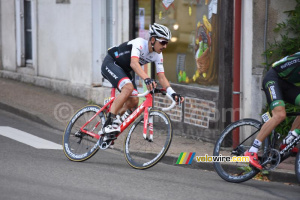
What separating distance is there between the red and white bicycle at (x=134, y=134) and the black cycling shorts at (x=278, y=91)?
1.19m

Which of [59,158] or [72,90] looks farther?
[72,90]

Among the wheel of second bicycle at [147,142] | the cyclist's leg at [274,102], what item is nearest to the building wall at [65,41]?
the wheel of second bicycle at [147,142]

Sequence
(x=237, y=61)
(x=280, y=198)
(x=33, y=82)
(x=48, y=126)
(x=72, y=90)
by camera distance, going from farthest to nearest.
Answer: (x=33, y=82) < (x=72, y=90) < (x=48, y=126) < (x=237, y=61) < (x=280, y=198)

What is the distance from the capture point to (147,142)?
321 inches

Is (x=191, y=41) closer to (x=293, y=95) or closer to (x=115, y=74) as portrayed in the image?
(x=115, y=74)

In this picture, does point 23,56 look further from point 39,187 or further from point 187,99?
point 39,187

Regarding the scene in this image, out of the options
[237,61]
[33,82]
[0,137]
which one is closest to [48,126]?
[0,137]

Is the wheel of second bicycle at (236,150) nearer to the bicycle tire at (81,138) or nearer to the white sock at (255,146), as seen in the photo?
the white sock at (255,146)

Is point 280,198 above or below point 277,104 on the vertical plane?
below

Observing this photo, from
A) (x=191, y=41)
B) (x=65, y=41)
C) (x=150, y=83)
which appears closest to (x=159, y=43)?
(x=150, y=83)

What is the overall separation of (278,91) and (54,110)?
6692mm

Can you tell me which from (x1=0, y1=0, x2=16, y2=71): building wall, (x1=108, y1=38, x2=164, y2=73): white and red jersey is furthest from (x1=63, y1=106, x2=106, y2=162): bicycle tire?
(x1=0, y1=0, x2=16, y2=71): building wall

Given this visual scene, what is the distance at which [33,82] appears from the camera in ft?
54.5

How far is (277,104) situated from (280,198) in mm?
1010
